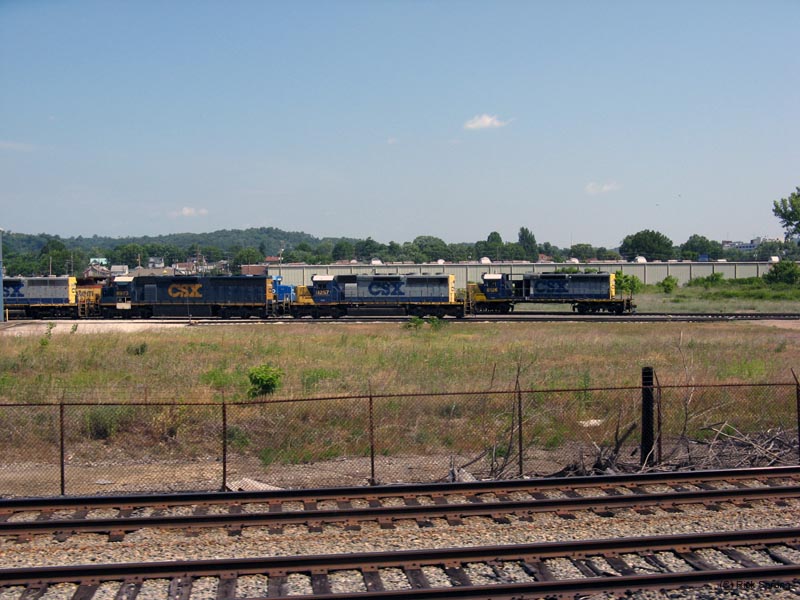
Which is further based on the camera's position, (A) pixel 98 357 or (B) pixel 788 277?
(B) pixel 788 277

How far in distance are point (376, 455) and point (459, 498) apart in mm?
3599

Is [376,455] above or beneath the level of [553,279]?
beneath

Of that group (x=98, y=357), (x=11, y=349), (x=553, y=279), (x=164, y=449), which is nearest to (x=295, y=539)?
(x=164, y=449)

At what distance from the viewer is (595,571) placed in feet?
27.5

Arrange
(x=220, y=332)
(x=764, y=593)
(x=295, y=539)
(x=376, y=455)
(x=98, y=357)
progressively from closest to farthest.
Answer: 1. (x=764, y=593)
2. (x=295, y=539)
3. (x=376, y=455)
4. (x=98, y=357)
5. (x=220, y=332)

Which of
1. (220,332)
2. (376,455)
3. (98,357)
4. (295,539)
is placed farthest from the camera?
(220,332)

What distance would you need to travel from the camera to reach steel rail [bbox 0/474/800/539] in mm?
9750

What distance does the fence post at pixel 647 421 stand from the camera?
43.5ft

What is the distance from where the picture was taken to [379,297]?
50.3 metres

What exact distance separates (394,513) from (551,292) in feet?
148

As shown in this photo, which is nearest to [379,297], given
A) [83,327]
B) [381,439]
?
[83,327]

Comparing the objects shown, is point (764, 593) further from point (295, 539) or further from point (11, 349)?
point (11, 349)

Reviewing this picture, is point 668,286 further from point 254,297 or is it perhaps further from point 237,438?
point 237,438

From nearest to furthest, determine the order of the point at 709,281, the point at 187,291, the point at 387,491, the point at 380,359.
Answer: the point at 387,491 < the point at 380,359 < the point at 187,291 < the point at 709,281
